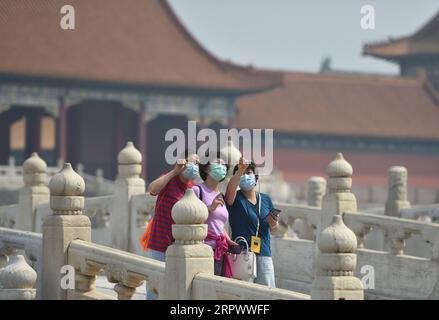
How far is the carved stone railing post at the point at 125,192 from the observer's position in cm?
1673

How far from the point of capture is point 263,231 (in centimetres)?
1150

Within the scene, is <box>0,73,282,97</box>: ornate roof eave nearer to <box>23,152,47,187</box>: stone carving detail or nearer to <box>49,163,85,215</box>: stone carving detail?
<box>23,152,47,187</box>: stone carving detail

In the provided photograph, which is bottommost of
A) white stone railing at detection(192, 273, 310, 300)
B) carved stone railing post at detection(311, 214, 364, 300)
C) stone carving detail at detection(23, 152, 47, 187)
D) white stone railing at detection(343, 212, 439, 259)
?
white stone railing at detection(192, 273, 310, 300)

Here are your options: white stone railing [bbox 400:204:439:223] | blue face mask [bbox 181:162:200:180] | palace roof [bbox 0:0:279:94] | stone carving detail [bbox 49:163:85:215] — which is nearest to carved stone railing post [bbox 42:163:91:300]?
stone carving detail [bbox 49:163:85:215]

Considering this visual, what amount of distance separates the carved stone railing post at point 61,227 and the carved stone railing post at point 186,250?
1.36 m

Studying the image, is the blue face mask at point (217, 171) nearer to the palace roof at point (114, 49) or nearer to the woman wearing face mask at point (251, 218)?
the woman wearing face mask at point (251, 218)

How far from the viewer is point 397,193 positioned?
19.4m

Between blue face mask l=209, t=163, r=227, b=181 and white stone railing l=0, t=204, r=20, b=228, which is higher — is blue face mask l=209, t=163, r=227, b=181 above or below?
above

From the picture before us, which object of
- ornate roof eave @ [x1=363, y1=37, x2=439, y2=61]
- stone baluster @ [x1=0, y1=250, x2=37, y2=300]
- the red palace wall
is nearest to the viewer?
stone baluster @ [x1=0, y1=250, x2=37, y2=300]

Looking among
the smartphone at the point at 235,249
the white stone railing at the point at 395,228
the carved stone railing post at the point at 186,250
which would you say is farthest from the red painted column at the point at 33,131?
the carved stone railing post at the point at 186,250

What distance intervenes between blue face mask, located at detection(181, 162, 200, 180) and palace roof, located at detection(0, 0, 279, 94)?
27137 mm

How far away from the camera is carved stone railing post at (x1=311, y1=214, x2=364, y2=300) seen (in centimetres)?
937

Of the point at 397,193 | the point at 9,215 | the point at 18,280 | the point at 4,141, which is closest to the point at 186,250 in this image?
the point at 18,280

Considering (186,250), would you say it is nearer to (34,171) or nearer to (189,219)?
(189,219)
